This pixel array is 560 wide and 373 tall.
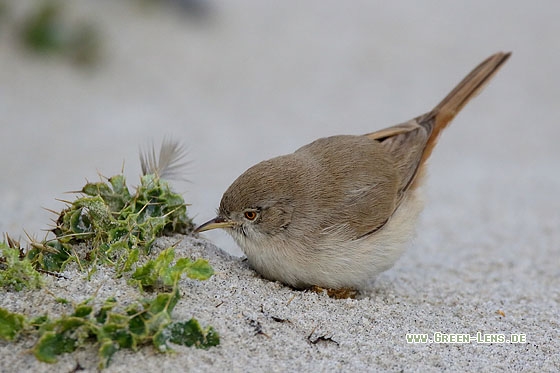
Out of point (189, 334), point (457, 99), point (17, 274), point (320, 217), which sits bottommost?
point (189, 334)

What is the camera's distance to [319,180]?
5047 mm

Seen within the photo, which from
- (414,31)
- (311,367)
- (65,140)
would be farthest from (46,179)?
(414,31)

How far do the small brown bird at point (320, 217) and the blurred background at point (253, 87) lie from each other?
1.94m

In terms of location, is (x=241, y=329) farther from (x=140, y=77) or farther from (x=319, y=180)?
(x=140, y=77)

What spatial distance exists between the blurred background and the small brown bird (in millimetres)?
1944

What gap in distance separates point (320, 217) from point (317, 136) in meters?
5.32

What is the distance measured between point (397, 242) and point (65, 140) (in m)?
5.39

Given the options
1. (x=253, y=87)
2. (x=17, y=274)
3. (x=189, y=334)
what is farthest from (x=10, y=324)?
(x=253, y=87)

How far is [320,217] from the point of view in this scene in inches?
193

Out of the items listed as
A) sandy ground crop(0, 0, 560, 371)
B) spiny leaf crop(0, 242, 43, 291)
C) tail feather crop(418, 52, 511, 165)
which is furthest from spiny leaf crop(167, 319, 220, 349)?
tail feather crop(418, 52, 511, 165)

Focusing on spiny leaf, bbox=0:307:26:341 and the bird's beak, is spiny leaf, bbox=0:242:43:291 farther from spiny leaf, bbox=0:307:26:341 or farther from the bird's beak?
the bird's beak

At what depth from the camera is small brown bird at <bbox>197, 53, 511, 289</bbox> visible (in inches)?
188

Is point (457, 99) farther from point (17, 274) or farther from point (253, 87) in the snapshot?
point (253, 87)

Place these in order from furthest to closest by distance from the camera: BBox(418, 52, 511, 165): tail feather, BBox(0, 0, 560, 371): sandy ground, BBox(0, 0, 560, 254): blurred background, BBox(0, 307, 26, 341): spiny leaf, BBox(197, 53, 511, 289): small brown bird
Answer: BBox(0, 0, 560, 254): blurred background
BBox(418, 52, 511, 165): tail feather
BBox(197, 53, 511, 289): small brown bird
BBox(0, 0, 560, 371): sandy ground
BBox(0, 307, 26, 341): spiny leaf
